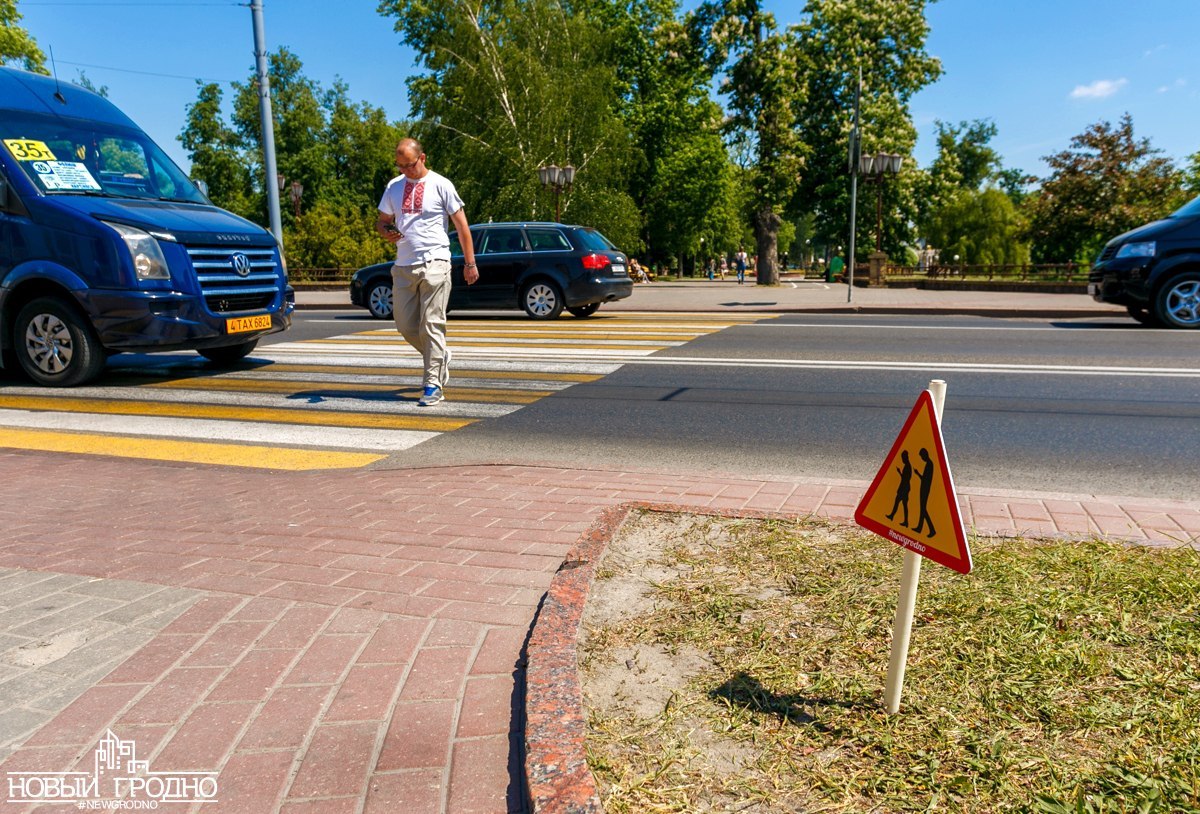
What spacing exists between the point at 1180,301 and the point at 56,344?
1489 cm

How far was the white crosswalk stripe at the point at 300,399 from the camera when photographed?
20.4 feet

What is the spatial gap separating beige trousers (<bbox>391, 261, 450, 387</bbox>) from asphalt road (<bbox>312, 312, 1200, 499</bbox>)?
3.35 ft

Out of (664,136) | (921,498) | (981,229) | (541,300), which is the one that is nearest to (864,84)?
(664,136)

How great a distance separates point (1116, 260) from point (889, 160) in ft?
47.6

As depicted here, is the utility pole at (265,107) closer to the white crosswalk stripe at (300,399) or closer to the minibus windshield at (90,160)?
the white crosswalk stripe at (300,399)

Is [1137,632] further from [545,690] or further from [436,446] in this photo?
[436,446]

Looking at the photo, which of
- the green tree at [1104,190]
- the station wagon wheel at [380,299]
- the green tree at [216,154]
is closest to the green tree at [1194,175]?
the green tree at [1104,190]

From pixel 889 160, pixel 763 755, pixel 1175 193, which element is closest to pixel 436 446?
pixel 763 755

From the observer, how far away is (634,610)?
122 inches

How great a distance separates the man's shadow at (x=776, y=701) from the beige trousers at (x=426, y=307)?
17.8ft

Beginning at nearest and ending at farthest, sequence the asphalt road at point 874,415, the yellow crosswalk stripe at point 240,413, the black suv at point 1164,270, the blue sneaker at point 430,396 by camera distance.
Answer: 1. the asphalt road at point 874,415
2. the yellow crosswalk stripe at point 240,413
3. the blue sneaker at point 430,396
4. the black suv at point 1164,270

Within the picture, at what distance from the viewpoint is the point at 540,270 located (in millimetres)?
15336

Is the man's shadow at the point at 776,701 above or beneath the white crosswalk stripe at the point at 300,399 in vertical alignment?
beneath

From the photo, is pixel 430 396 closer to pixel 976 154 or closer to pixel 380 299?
pixel 380 299
